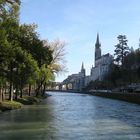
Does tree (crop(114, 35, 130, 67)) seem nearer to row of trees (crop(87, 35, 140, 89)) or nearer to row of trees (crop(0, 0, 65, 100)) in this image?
row of trees (crop(87, 35, 140, 89))

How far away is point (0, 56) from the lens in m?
56.6

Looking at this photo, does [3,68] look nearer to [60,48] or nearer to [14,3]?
[14,3]

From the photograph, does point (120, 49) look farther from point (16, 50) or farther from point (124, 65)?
point (16, 50)

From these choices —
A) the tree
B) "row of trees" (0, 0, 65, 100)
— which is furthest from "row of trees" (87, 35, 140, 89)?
"row of trees" (0, 0, 65, 100)

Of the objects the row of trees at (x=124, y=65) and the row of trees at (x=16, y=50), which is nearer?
the row of trees at (x=16, y=50)

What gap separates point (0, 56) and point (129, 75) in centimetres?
9890

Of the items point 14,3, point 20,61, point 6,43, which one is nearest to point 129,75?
point 20,61

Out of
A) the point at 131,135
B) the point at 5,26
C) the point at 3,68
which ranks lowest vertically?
the point at 131,135

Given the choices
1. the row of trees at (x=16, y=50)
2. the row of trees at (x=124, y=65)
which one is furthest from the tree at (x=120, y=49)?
the row of trees at (x=16, y=50)

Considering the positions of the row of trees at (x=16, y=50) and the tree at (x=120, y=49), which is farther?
the tree at (x=120, y=49)

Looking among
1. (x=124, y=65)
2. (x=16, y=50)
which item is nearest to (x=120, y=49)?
(x=124, y=65)

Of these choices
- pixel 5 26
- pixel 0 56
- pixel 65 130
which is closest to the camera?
pixel 65 130

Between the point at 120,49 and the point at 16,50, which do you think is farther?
the point at 120,49

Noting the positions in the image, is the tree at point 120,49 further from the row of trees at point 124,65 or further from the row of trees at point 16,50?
the row of trees at point 16,50
